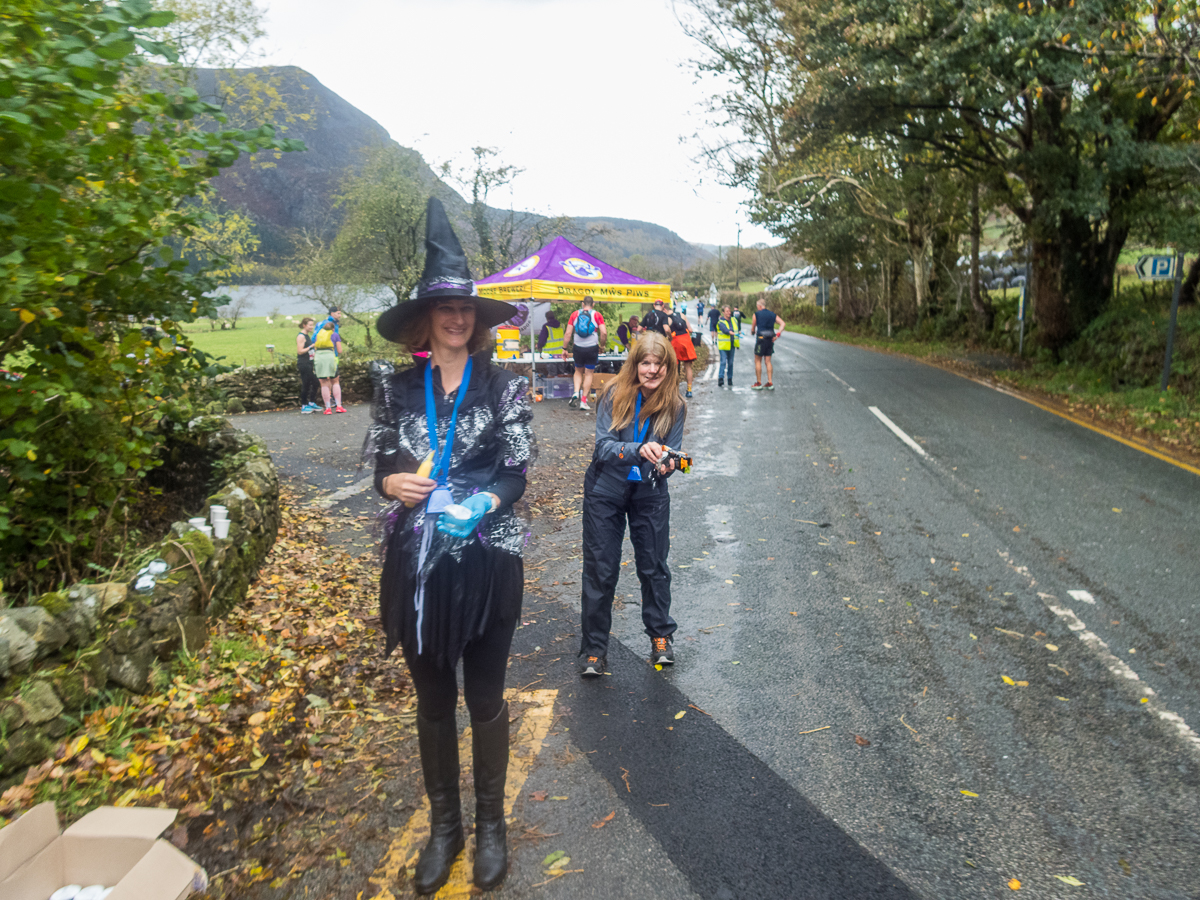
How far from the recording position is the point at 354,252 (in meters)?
30.8

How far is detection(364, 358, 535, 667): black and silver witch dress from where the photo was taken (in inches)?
106

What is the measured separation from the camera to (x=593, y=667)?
4.38 m

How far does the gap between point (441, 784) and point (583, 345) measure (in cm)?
1233

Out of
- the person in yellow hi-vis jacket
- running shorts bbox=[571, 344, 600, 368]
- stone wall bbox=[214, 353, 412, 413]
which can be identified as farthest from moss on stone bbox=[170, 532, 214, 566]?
the person in yellow hi-vis jacket

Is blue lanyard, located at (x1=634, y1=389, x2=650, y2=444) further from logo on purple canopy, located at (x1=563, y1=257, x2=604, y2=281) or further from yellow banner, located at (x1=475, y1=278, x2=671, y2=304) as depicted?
logo on purple canopy, located at (x1=563, y1=257, x2=604, y2=281)

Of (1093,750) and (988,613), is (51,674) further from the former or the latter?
(988,613)

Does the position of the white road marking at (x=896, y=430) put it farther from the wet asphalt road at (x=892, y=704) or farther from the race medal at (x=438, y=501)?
the race medal at (x=438, y=501)

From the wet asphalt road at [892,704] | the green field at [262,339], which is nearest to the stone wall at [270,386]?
the green field at [262,339]

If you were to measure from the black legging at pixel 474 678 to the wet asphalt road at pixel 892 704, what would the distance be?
2.07 ft

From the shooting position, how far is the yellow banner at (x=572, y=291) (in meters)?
15.7

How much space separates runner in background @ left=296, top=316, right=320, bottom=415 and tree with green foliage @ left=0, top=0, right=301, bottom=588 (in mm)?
10432

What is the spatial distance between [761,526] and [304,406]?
39.6ft

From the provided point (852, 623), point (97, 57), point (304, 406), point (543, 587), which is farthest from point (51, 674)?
point (304, 406)

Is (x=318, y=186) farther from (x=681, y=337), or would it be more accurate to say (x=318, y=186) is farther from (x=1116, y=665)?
(x=1116, y=665)
